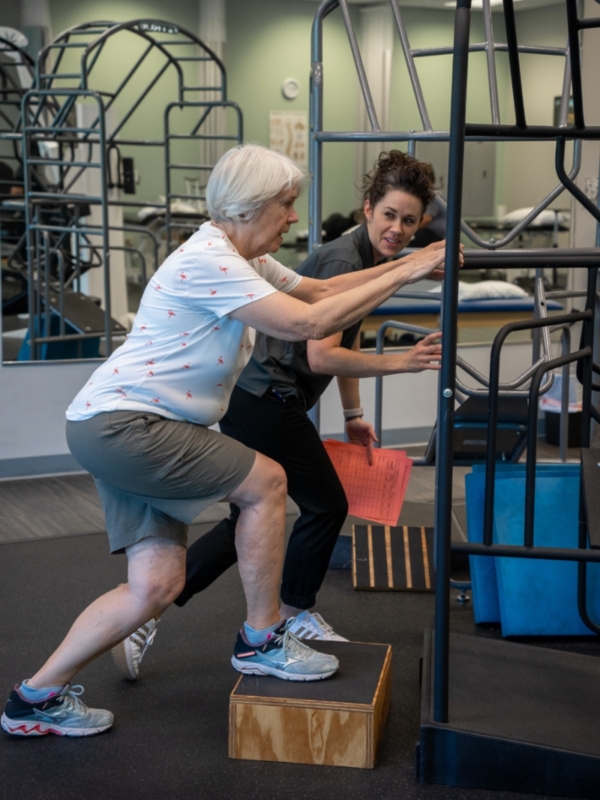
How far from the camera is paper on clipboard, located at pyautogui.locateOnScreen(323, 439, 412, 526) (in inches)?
105

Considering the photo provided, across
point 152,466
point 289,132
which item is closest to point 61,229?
point 152,466

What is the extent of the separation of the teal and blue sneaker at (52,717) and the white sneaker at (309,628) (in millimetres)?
568

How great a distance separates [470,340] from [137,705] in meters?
3.24

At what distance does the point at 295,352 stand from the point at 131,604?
756 mm

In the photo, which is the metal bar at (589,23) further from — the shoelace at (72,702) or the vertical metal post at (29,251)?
the vertical metal post at (29,251)

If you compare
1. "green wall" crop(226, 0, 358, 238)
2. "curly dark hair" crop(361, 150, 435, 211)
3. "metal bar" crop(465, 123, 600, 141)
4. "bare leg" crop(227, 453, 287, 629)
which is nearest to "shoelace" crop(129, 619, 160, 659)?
"bare leg" crop(227, 453, 287, 629)

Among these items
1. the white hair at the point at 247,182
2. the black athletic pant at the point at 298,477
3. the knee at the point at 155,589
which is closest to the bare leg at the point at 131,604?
the knee at the point at 155,589

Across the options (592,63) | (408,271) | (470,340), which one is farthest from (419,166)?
(592,63)

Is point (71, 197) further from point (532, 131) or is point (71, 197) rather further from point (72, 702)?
point (532, 131)

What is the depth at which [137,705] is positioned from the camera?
2.25m

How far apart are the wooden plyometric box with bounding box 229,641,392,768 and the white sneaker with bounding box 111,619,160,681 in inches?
16.4

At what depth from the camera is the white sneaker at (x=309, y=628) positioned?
2.45 m

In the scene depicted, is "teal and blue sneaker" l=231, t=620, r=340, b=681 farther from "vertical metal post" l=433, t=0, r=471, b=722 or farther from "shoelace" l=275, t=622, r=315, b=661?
"vertical metal post" l=433, t=0, r=471, b=722

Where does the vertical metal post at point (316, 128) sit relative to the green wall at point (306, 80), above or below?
below
